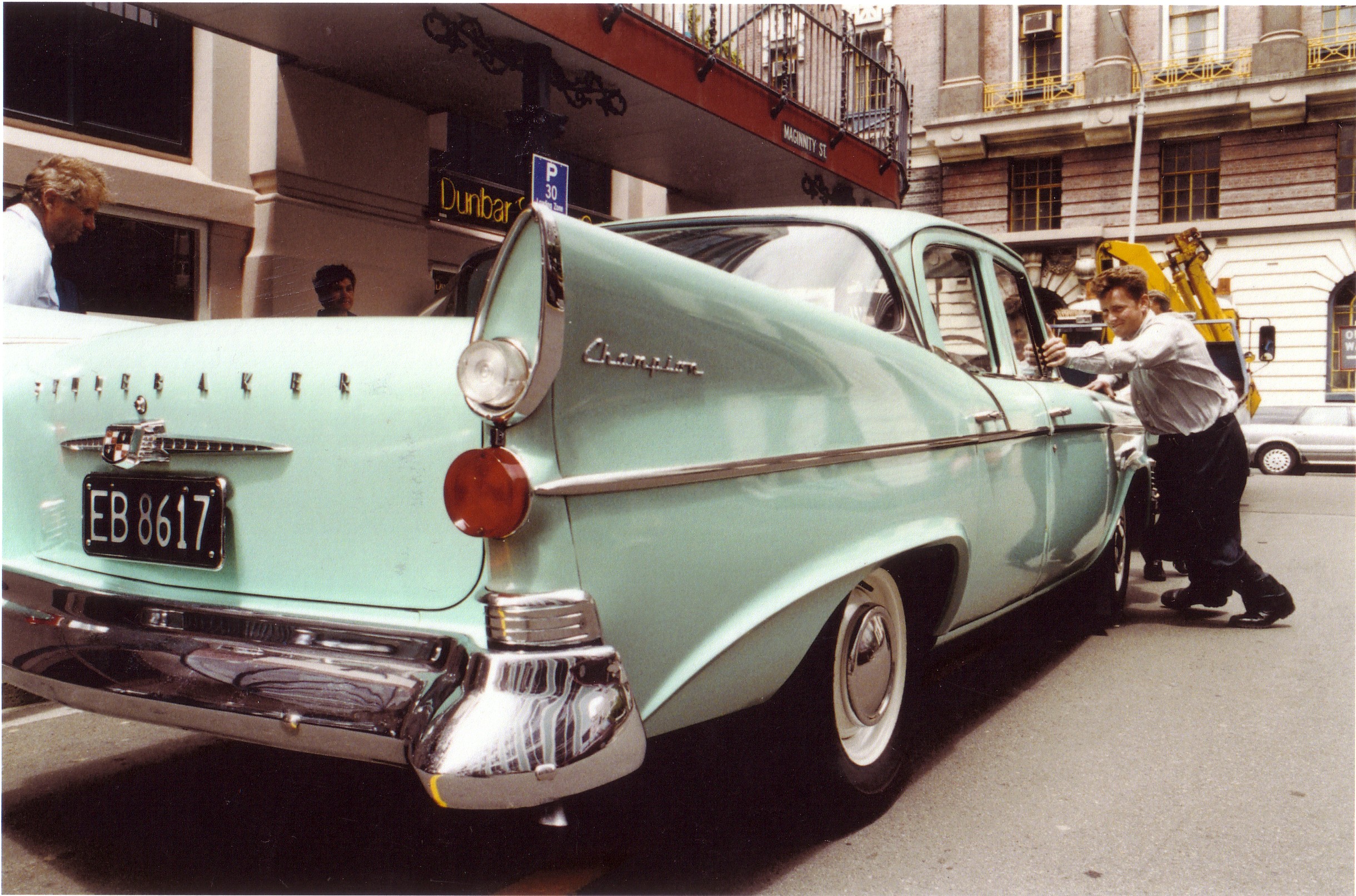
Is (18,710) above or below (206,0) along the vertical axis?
below

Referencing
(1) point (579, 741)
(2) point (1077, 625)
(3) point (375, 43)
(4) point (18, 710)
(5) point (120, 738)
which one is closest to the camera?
(1) point (579, 741)

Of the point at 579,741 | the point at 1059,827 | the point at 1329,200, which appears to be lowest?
the point at 1059,827

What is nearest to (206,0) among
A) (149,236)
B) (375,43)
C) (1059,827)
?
(375,43)

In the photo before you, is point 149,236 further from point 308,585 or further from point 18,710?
point 308,585

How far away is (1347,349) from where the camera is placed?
24.7 metres

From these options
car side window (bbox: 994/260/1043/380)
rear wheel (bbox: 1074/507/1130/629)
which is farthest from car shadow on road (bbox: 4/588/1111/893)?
rear wheel (bbox: 1074/507/1130/629)

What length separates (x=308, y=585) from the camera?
1.88 metres

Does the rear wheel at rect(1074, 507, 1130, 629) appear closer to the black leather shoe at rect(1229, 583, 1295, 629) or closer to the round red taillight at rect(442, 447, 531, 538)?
the black leather shoe at rect(1229, 583, 1295, 629)

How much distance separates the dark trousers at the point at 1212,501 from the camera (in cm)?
520

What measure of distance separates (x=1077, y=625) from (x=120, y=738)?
433 centimetres

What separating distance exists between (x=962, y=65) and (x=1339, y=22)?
8.79 m

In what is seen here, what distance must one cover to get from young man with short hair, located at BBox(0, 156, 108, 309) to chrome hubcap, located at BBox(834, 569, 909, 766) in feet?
10.5

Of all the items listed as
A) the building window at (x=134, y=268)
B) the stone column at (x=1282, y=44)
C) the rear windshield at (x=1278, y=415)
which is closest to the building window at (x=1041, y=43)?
the stone column at (x=1282, y=44)

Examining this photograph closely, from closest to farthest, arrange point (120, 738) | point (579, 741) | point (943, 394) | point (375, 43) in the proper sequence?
point (579, 741) → point (943, 394) → point (120, 738) → point (375, 43)
